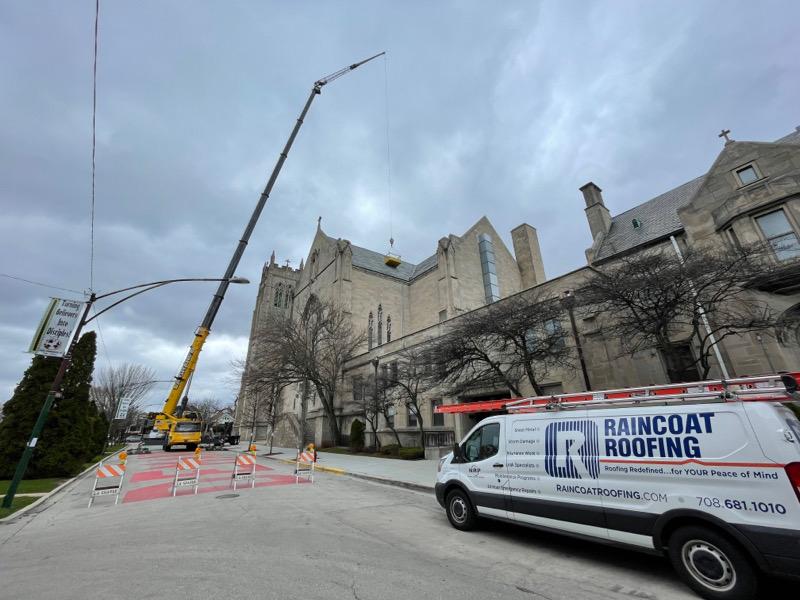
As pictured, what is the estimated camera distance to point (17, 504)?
28.8ft

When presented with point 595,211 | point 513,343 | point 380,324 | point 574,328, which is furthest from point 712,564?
point 380,324

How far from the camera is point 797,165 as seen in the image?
13219 millimetres

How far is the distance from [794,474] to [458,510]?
195 inches

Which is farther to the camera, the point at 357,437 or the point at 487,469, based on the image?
the point at 357,437

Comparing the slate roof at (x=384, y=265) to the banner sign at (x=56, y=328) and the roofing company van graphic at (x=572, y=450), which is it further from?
the roofing company van graphic at (x=572, y=450)

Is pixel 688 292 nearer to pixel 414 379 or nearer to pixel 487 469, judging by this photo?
pixel 487 469

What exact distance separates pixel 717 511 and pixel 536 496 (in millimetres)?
2291

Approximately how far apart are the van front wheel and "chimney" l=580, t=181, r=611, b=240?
2145 cm

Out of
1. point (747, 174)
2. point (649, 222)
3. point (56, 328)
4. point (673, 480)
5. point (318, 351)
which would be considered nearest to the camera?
point (673, 480)

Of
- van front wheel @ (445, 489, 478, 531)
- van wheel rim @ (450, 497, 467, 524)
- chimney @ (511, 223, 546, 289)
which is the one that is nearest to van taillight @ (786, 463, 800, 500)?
van front wheel @ (445, 489, 478, 531)

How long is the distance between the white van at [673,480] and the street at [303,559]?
21.7 inches

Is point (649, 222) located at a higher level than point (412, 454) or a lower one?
higher

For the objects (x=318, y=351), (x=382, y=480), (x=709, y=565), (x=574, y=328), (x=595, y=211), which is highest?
(x=595, y=211)

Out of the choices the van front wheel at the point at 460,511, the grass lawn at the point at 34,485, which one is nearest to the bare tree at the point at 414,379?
the van front wheel at the point at 460,511
